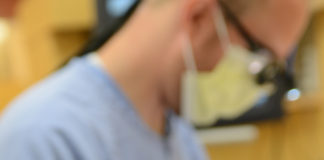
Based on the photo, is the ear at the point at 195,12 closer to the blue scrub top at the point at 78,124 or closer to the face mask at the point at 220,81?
the face mask at the point at 220,81

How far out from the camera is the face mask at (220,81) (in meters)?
0.57

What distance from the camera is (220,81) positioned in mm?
587

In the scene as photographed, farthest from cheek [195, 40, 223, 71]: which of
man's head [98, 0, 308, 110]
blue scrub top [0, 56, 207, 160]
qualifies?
blue scrub top [0, 56, 207, 160]

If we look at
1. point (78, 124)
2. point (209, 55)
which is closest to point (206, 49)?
point (209, 55)

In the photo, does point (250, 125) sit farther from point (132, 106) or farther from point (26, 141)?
point (26, 141)

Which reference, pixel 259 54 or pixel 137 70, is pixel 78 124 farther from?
pixel 259 54

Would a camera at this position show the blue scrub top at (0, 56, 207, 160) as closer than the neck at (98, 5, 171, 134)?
Yes

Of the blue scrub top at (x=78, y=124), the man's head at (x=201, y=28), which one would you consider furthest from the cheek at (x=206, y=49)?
the blue scrub top at (x=78, y=124)

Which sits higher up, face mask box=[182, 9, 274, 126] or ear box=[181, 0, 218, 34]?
ear box=[181, 0, 218, 34]

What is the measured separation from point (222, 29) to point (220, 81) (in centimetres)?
7

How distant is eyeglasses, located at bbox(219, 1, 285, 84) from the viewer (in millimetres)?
564

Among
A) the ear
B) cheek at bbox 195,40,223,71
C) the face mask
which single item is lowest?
the face mask

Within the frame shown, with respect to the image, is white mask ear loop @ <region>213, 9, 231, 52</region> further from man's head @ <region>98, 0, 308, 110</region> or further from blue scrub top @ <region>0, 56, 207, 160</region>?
blue scrub top @ <region>0, 56, 207, 160</region>

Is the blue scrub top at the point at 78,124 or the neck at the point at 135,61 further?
the neck at the point at 135,61
